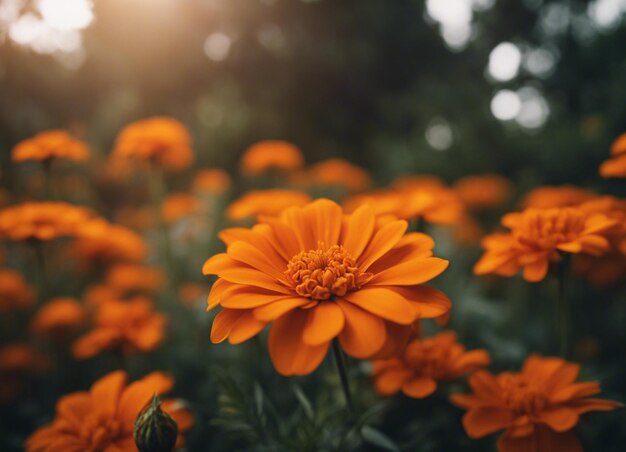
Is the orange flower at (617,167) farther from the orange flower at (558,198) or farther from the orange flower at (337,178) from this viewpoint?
the orange flower at (337,178)

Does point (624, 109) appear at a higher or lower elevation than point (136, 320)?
higher

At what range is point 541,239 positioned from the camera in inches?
43.7

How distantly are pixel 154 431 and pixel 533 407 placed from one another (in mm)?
814

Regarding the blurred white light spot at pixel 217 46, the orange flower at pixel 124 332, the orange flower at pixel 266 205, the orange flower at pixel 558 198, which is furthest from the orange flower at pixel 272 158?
the blurred white light spot at pixel 217 46

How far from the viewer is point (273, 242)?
1.07m

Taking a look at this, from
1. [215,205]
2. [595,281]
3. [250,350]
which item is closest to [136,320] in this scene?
[250,350]

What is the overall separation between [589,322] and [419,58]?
446 centimetres

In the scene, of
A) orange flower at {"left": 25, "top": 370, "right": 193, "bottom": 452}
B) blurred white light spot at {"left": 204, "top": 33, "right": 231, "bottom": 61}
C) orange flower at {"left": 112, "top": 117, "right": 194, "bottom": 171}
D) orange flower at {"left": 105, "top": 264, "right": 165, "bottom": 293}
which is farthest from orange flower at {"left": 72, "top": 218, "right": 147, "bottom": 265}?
blurred white light spot at {"left": 204, "top": 33, "right": 231, "bottom": 61}

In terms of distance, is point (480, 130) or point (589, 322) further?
point (480, 130)

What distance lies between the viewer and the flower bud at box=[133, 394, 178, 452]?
86 cm

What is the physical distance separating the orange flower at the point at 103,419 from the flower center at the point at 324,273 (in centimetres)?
41

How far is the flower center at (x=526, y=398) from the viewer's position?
1023 millimetres

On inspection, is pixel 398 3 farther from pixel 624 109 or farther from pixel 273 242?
pixel 273 242

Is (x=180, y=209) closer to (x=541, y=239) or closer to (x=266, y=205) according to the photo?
(x=266, y=205)
